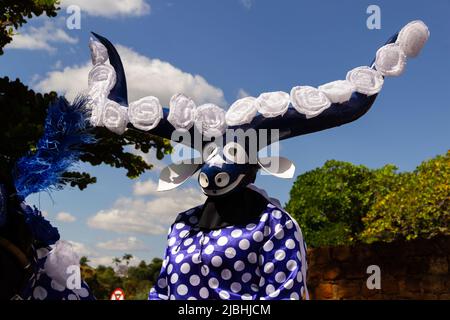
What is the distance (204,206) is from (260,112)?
67 cm

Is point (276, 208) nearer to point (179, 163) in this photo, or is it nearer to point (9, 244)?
point (179, 163)

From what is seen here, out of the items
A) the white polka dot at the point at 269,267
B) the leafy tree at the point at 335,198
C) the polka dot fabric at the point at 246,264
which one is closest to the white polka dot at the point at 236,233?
the polka dot fabric at the point at 246,264

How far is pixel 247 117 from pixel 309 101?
384 mm

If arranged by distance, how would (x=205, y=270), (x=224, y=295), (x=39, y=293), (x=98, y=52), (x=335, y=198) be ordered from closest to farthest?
(x=39, y=293), (x=224, y=295), (x=205, y=270), (x=98, y=52), (x=335, y=198)

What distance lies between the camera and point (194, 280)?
3566 millimetres

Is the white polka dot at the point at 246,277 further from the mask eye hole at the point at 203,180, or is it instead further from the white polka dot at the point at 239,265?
the mask eye hole at the point at 203,180

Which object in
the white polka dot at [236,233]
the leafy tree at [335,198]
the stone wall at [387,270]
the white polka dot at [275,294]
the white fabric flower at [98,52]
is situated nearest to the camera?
the white polka dot at [275,294]

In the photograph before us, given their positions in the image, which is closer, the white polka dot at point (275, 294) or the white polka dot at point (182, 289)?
the white polka dot at point (275, 294)

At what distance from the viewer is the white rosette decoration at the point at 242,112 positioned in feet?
12.4

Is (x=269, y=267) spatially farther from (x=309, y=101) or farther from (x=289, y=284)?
(x=309, y=101)

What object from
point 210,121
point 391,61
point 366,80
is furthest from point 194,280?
point 391,61

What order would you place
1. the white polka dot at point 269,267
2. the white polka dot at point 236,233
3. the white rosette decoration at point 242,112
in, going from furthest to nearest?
the white rosette decoration at point 242,112 < the white polka dot at point 236,233 < the white polka dot at point 269,267

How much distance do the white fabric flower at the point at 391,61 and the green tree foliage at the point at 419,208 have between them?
567cm

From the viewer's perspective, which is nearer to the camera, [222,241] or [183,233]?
[222,241]
